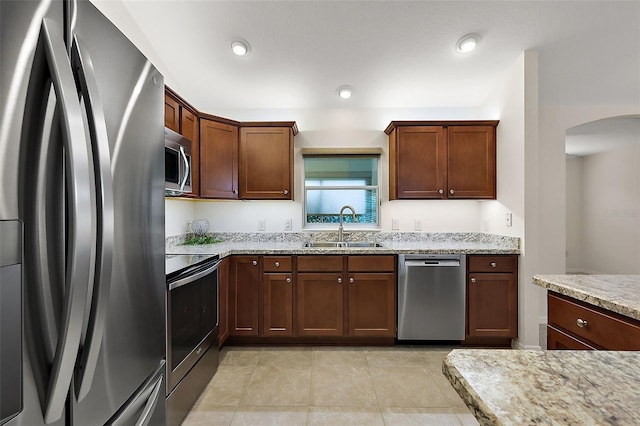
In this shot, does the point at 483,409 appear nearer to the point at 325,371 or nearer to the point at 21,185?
the point at 21,185

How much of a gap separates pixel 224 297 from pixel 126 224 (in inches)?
68.6

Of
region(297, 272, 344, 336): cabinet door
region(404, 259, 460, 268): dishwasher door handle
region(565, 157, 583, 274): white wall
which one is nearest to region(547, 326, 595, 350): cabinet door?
region(404, 259, 460, 268): dishwasher door handle

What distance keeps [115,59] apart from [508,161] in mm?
3105

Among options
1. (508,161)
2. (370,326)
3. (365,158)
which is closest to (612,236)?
(508,161)

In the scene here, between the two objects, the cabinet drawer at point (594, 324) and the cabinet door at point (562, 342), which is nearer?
the cabinet drawer at point (594, 324)

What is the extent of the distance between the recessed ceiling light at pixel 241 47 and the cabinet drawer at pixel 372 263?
2141 mm

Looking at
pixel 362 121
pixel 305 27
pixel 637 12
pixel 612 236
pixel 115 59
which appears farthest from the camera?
pixel 612 236

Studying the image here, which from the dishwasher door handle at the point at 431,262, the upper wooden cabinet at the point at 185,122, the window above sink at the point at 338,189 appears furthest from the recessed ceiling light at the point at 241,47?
the dishwasher door handle at the point at 431,262

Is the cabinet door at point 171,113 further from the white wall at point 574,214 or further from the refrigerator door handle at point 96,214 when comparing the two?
the white wall at point 574,214

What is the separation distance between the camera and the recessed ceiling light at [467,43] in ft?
7.95

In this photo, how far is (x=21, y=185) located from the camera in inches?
24.0

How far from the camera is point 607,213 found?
5383 millimetres

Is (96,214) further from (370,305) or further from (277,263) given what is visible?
(370,305)

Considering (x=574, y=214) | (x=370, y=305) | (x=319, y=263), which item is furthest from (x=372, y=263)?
(x=574, y=214)
